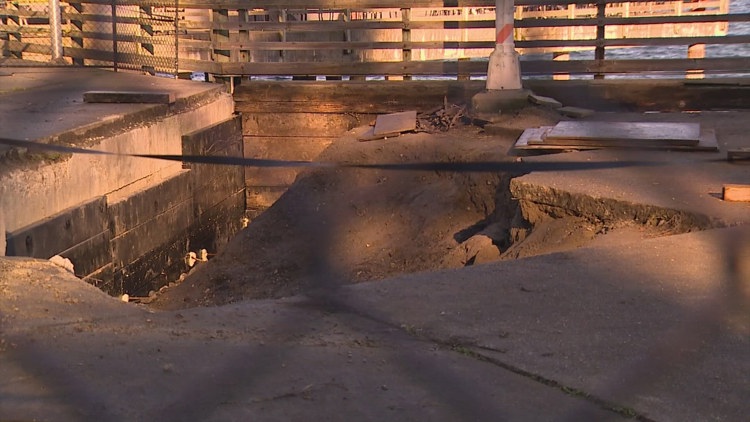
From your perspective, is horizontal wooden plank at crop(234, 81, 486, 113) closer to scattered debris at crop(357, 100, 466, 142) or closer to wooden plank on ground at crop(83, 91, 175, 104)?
scattered debris at crop(357, 100, 466, 142)

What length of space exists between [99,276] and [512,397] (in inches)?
251

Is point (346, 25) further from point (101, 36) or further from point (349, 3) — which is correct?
point (101, 36)

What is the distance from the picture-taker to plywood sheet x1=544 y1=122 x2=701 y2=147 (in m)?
9.34

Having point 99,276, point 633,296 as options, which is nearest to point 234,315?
point 633,296

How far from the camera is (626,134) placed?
959 cm

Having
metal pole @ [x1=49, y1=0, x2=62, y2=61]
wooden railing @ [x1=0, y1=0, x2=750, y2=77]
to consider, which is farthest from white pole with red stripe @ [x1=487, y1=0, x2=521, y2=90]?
metal pole @ [x1=49, y1=0, x2=62, y2=61]

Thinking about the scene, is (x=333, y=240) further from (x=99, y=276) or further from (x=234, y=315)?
(x=234, y=315)

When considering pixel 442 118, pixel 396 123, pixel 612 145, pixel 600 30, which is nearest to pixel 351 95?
pixel 396 123

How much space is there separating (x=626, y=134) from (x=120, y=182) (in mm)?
4977

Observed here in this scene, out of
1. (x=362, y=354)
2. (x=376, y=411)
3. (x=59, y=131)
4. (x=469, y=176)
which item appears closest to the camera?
(x=376, y=411)

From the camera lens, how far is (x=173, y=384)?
4.14 meters

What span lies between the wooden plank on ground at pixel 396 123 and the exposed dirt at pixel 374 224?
0.23 metres

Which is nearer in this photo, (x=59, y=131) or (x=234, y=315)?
(x=234, y=315)

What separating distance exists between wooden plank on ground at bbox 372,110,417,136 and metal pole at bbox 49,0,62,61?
635cm
